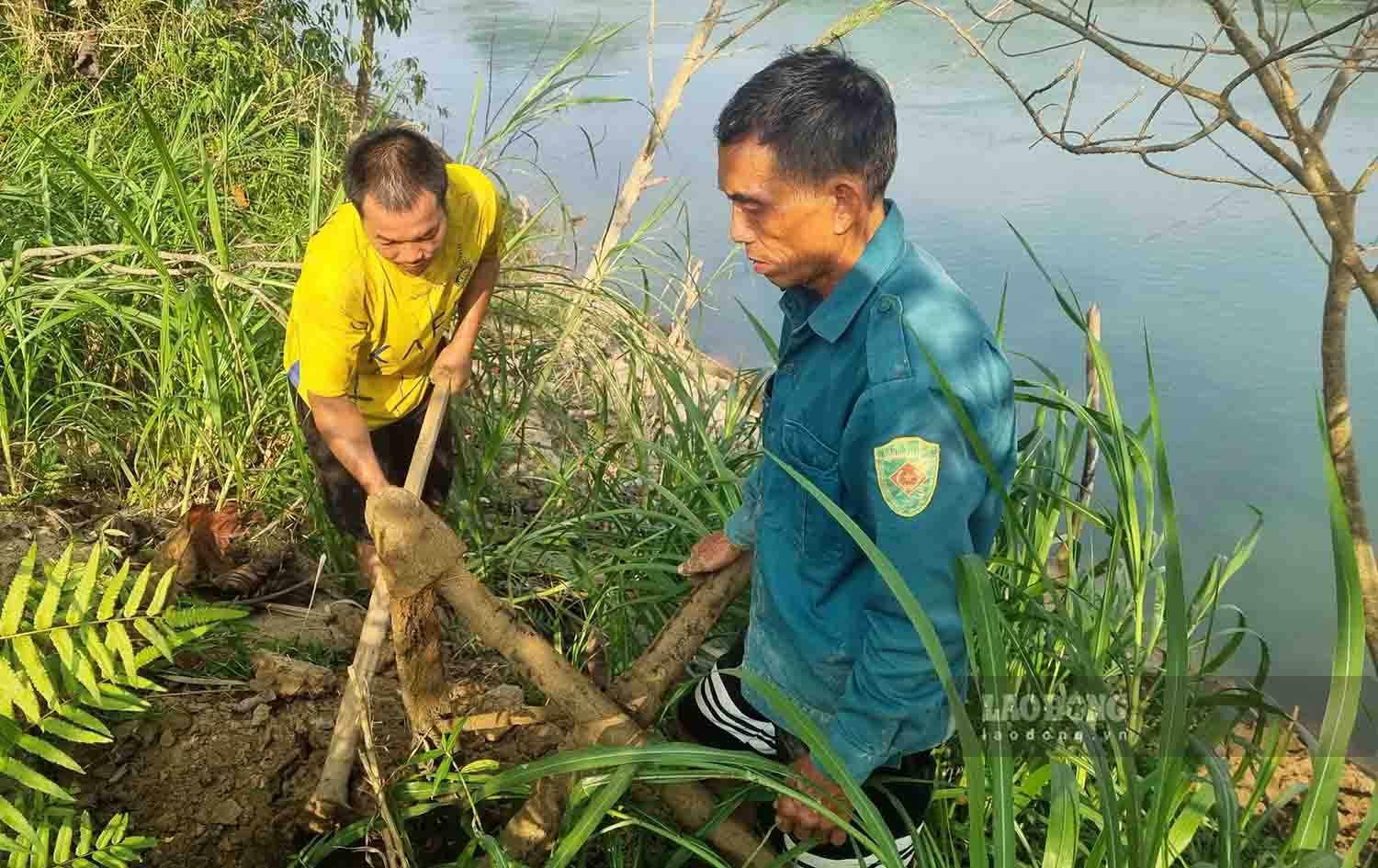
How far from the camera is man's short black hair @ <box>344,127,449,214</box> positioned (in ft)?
6.77

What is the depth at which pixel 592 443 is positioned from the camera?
110 inches

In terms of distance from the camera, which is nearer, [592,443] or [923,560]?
[923,560]

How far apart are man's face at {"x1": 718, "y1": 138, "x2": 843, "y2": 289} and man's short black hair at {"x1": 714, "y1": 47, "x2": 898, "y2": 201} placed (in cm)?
2

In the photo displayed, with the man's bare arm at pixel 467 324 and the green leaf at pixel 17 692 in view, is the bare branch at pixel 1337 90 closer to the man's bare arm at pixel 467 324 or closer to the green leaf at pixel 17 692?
the man's bare arm at pixel 467 324

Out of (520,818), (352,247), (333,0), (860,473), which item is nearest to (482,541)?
(352,247)

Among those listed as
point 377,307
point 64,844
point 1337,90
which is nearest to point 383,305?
point 377,307

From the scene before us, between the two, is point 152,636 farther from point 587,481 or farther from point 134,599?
point 587,481

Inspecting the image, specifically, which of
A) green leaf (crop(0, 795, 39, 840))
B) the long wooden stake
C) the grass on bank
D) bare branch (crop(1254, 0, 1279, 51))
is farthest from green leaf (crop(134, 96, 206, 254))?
bare branch (crop(1254, 0, 1279, 51))

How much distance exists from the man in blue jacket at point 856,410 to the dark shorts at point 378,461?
50.8 inches

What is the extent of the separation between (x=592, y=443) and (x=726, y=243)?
3911 mm

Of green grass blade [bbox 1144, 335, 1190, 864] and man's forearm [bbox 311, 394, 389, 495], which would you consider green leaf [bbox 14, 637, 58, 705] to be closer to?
man's forearm [bbox 311, 394, 389, 495]

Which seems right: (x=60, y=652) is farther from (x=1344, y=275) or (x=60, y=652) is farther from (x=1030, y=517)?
(x=1344, y=275)

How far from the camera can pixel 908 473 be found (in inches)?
47.6

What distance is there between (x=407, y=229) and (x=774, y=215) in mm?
1016
